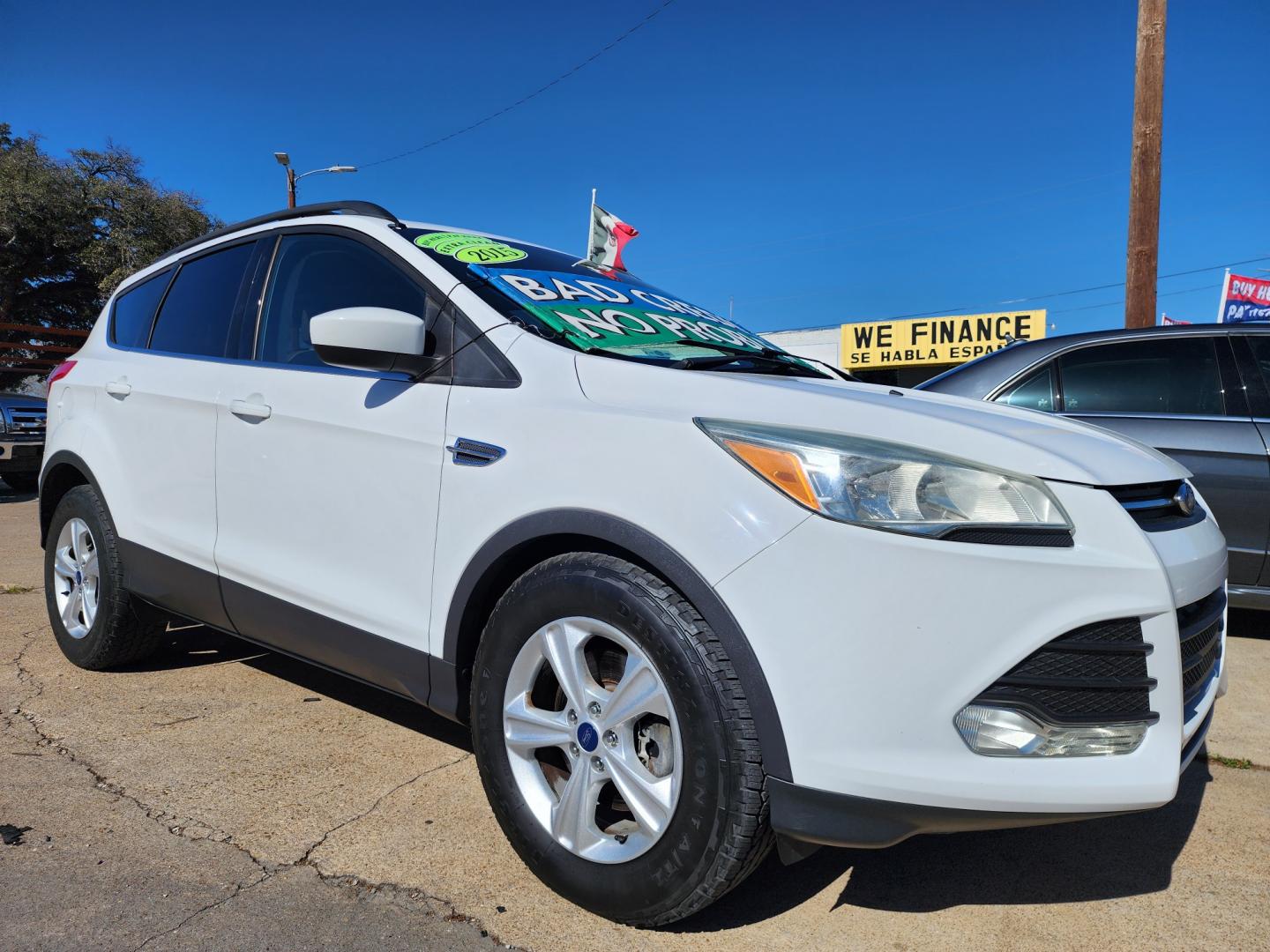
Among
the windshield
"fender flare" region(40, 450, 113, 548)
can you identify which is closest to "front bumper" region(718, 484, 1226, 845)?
the windshield

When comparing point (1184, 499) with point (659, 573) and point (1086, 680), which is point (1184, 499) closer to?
point (1086, 680)

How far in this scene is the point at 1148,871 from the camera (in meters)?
2.36

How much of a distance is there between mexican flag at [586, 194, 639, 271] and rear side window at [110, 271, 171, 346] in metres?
6.07

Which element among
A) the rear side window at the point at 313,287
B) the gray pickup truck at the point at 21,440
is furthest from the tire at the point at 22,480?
the rear side window at the point at 313,287

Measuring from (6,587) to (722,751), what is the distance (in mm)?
5380

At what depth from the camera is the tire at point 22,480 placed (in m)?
9.84

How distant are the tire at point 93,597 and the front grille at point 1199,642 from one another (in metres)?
3.47

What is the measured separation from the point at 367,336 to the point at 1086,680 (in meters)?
1.81

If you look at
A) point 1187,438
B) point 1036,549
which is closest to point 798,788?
point 1036,549

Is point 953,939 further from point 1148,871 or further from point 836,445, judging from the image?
point 836,445

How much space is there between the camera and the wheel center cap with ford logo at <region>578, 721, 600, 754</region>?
2037mm

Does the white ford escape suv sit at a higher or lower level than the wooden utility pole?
lower

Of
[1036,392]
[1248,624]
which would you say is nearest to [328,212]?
[1036,392]

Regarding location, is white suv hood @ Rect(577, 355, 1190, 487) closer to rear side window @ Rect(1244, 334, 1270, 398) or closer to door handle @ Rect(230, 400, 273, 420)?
door handle @ Rect(230, 400, 273, 420)
